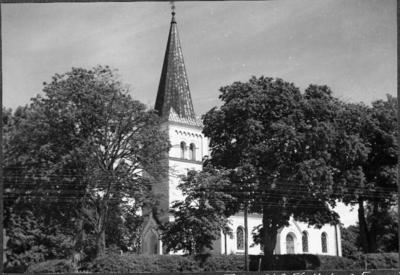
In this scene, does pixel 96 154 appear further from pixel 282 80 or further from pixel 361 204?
pixel 361 204

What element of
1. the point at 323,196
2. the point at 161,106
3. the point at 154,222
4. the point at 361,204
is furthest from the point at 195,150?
the point at 323,196

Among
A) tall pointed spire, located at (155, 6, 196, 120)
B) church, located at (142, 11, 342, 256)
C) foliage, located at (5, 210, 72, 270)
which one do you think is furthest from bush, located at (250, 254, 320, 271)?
tall pointed spire, located at (155, 6, 196, 120)

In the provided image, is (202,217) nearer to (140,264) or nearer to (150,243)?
(140,264)

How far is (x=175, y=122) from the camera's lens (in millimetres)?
54531

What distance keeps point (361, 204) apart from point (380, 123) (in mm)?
5400

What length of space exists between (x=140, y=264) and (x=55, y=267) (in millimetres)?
4389

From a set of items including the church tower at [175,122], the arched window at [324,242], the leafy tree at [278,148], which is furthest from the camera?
the arched window at [324,242]

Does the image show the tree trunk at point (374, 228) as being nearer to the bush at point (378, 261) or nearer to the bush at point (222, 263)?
the bush at point (378, 261)

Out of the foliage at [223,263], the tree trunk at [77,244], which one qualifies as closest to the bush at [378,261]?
the foliage at [223,263]

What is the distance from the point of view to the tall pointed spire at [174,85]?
51719 mm

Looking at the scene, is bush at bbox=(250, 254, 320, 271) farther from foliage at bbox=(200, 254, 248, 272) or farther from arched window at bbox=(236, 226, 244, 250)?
arched window at bbox=(236, 226, 244, 250)

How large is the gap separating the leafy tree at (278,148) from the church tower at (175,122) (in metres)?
17.2

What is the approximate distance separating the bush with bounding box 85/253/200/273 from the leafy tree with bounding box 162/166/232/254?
2099 mm

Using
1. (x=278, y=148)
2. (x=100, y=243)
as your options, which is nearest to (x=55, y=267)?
(x=100, y=243)
